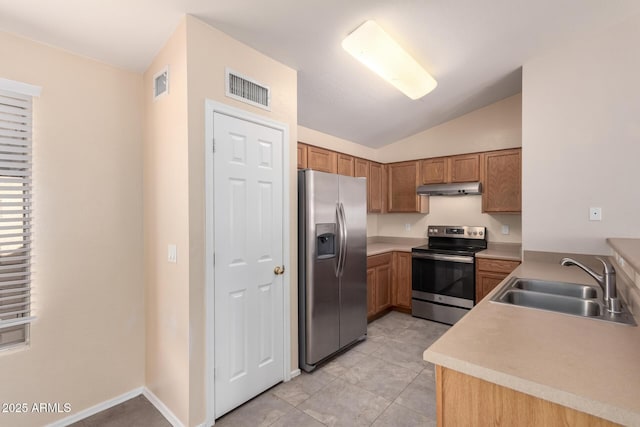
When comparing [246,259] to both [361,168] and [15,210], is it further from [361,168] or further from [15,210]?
[361,168]

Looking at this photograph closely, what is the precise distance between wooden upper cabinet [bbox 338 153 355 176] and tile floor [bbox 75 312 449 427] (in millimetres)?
2116

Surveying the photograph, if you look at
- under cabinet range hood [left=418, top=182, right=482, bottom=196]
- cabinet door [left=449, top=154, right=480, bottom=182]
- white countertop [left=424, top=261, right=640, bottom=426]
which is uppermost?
cabinet door [left=449, top=154, right=480, bottom=182]

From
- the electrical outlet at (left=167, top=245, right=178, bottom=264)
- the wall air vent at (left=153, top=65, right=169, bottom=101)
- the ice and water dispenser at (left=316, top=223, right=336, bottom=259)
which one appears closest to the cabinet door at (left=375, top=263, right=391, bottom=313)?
the ice and water dispenser at (left=316, top=223, right=336, bottom=259)

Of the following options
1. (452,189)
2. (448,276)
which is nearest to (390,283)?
(448,276)

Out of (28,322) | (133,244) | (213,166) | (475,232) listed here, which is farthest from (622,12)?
(28,322)

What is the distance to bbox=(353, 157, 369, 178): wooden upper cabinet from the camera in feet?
13.6

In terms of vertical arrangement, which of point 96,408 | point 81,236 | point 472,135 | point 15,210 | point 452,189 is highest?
point 472,135

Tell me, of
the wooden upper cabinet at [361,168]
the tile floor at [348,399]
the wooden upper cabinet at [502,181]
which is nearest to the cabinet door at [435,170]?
the wooden upper cabinet at [502,181]

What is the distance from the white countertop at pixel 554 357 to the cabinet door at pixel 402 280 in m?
2.63

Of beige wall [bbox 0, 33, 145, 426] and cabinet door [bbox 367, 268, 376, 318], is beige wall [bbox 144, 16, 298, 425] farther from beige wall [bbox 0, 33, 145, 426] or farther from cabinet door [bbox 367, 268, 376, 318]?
cabinet door [bbox 367, 268, 376, 318]

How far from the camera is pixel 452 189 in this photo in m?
3.94

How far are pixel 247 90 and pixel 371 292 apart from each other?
8.93 feet

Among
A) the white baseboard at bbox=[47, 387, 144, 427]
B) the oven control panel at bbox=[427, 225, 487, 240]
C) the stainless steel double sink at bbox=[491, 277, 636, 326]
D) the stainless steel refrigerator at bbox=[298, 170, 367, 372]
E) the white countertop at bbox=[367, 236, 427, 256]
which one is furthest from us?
the white countertop at bbox=[367, 236, 427, 256]

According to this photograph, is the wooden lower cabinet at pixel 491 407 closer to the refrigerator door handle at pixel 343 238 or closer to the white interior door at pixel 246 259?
the white interior door at pixel 246 259
